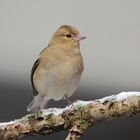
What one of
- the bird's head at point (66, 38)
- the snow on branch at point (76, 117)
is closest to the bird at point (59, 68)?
the bird's head at point (66, 38)

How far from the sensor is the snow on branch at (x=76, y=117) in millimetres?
1773

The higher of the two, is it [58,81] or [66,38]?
[66,38]

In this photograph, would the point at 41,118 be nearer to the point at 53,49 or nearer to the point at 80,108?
the point at 80,108

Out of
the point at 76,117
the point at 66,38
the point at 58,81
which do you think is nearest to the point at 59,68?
the point at 58,81

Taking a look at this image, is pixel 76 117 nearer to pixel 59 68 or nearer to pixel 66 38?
pixel 59 68

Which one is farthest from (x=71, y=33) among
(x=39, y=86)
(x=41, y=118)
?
(x=41, y=118)

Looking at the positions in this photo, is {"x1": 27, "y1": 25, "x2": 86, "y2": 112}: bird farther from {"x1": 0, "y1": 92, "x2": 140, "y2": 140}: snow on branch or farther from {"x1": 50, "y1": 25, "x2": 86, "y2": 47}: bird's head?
{"x1": 0, "y1": 92, "x2": 140, "y2": 140}: snow on branch

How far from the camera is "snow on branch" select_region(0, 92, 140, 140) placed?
Result: 177cm

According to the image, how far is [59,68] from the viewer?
2396mm

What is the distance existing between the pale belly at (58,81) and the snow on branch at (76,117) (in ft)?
1.52

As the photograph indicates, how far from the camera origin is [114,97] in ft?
5.90

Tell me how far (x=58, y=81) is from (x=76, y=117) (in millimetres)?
582

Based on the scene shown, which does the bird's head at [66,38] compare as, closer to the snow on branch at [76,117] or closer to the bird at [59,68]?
the bird at [59,68]

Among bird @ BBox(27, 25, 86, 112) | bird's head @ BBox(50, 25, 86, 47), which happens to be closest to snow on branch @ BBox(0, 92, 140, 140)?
bird @ BBox(27, 25, 86, 112)
